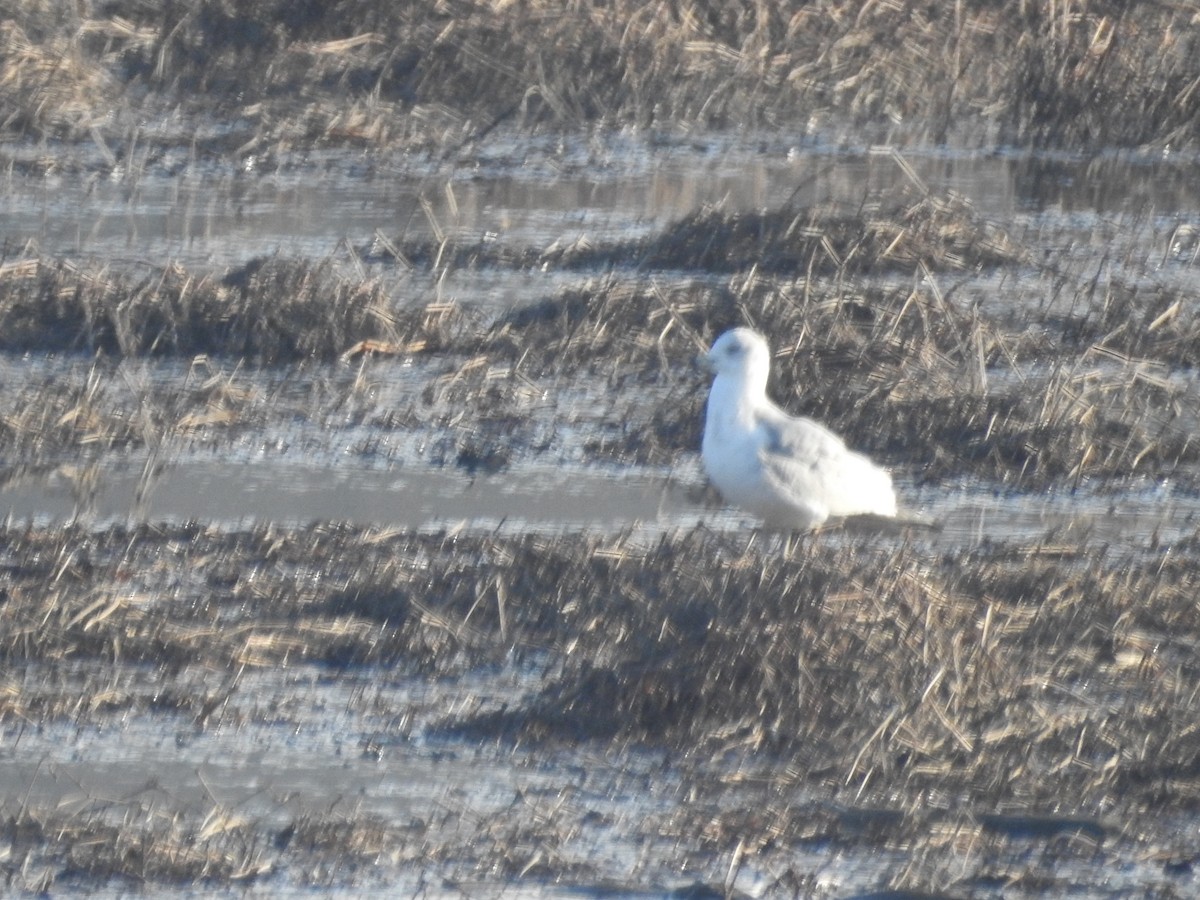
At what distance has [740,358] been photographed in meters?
5.91

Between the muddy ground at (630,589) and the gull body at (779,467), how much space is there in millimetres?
144

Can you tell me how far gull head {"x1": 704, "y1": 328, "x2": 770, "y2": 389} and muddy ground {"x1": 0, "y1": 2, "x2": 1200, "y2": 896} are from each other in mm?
485

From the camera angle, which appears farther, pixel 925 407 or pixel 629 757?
pixel 925 407

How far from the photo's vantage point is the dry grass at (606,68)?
11.5 metres

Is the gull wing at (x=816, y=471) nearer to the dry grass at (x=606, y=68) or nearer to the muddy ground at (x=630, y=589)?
the muddy ground at (x=630, y=589)

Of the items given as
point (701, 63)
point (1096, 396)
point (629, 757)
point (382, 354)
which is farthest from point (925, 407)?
point (701, 63)

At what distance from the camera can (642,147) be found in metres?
11.3

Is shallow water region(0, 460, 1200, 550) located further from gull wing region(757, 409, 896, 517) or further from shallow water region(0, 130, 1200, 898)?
gull wing region(757, 409, 896, 517)

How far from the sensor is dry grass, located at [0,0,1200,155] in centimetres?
1145

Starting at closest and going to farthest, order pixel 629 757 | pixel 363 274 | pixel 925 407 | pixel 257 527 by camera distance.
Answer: pixel 629 757
pixel 257 527
pixel 925 407
pixel 363 274

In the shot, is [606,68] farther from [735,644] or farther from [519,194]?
[735,644]

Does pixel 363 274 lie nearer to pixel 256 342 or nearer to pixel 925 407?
pixel 256 342

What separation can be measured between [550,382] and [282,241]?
2.59m

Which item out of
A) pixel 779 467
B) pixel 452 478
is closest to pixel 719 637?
pixel 779 467
